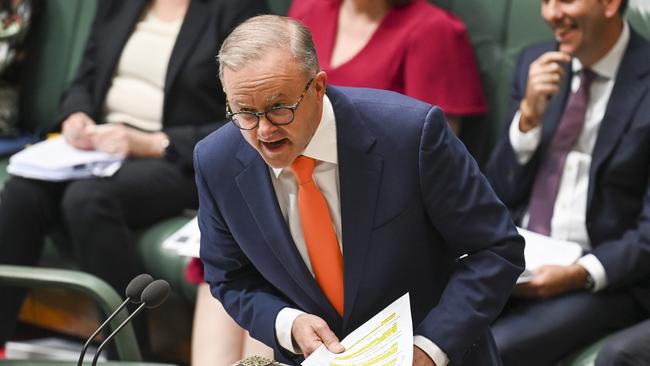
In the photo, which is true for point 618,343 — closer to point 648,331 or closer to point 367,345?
point 648,331

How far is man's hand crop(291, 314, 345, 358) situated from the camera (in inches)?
74.2

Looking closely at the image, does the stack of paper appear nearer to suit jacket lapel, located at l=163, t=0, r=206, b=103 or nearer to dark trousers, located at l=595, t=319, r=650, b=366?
suit jacket lapel, located at l=163, t=0, r=206, b=103

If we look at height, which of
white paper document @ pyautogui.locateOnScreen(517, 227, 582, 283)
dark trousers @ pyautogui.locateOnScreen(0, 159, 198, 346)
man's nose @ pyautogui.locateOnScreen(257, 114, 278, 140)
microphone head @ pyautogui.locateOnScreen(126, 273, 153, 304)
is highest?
man's nose @ pyautogui.locateOnScreen(257, 114, 278, 140)

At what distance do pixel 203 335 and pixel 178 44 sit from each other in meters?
1.14

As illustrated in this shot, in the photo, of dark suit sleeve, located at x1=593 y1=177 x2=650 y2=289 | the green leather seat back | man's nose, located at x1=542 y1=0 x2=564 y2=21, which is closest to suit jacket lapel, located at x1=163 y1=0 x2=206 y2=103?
the green leather seat back

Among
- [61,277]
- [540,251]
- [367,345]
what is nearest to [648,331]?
[540,251]

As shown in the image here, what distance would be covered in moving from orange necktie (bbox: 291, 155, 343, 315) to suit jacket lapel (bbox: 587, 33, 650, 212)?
40.0 inches

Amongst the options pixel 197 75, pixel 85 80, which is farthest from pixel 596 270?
pixel 85 80

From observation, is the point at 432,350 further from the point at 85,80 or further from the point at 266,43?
the point at 85,80

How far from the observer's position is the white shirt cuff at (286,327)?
77.8 inches

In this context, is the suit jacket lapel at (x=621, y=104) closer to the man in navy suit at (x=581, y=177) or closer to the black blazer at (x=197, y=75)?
the man in navy suit at (x=581, y=177)

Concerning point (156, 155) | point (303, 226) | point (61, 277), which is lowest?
point (156, 155)

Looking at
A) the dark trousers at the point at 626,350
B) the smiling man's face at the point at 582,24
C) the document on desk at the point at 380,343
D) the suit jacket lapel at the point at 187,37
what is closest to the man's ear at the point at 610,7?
the smiling man's face at the point at 582,24

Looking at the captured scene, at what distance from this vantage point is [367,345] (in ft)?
6.14
